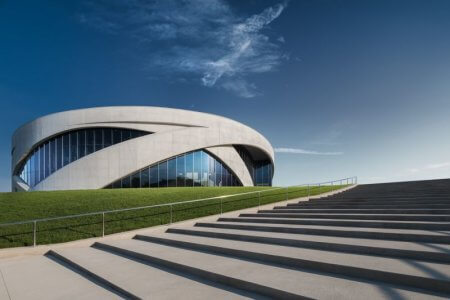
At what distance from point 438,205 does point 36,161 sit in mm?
33616

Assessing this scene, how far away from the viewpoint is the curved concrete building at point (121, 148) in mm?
27703

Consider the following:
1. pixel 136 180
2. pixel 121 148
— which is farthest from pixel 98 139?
pixel 136 180

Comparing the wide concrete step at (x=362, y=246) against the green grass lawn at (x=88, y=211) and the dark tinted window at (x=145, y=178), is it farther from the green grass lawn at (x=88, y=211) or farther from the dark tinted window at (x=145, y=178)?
the dark tinted window at (x=145, y=178)

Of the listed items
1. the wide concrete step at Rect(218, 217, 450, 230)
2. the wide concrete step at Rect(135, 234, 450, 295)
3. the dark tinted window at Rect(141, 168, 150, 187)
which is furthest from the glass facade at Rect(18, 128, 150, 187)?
the wide concrete step at Rect(135, 234, 450, 295)

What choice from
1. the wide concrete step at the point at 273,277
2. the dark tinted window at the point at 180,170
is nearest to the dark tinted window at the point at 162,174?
the dark tinted window at the point at 180,170

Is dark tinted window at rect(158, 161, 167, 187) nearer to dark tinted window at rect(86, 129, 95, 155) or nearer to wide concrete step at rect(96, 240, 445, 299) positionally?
dark tinted window at rect(86, 129, 95, 155)

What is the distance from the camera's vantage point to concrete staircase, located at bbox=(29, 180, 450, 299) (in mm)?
4301

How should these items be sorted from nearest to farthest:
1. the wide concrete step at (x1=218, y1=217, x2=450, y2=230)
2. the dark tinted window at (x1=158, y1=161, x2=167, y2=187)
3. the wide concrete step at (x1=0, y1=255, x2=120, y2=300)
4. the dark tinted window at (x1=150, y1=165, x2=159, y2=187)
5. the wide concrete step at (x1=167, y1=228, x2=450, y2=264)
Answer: the wide concrete step at (x1=167, y1=228, x2=450, y2=264)
the wide concrete step at (x1=0, y1=255, x2=120, y2=300)
the wide concrete step at (x1=218, y1=217, x2=450, y2=230)
the dark tinted window at (x1=150, y1=165, x2=159, y2=187)
the dark tinted window at (x1=158, y1=161, x2=167, y2=187)

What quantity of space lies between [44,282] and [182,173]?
2383 cm

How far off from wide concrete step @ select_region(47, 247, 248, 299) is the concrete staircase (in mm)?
16

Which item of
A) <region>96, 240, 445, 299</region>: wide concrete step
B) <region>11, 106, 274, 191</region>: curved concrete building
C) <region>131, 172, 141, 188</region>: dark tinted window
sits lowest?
<region>96, 240, 445, 299</region>: wide concrete step

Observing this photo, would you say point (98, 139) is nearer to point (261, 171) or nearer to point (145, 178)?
point (145, 178)

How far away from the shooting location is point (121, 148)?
92.2 feet

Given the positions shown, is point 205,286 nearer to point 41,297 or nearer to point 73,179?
point 41,297
